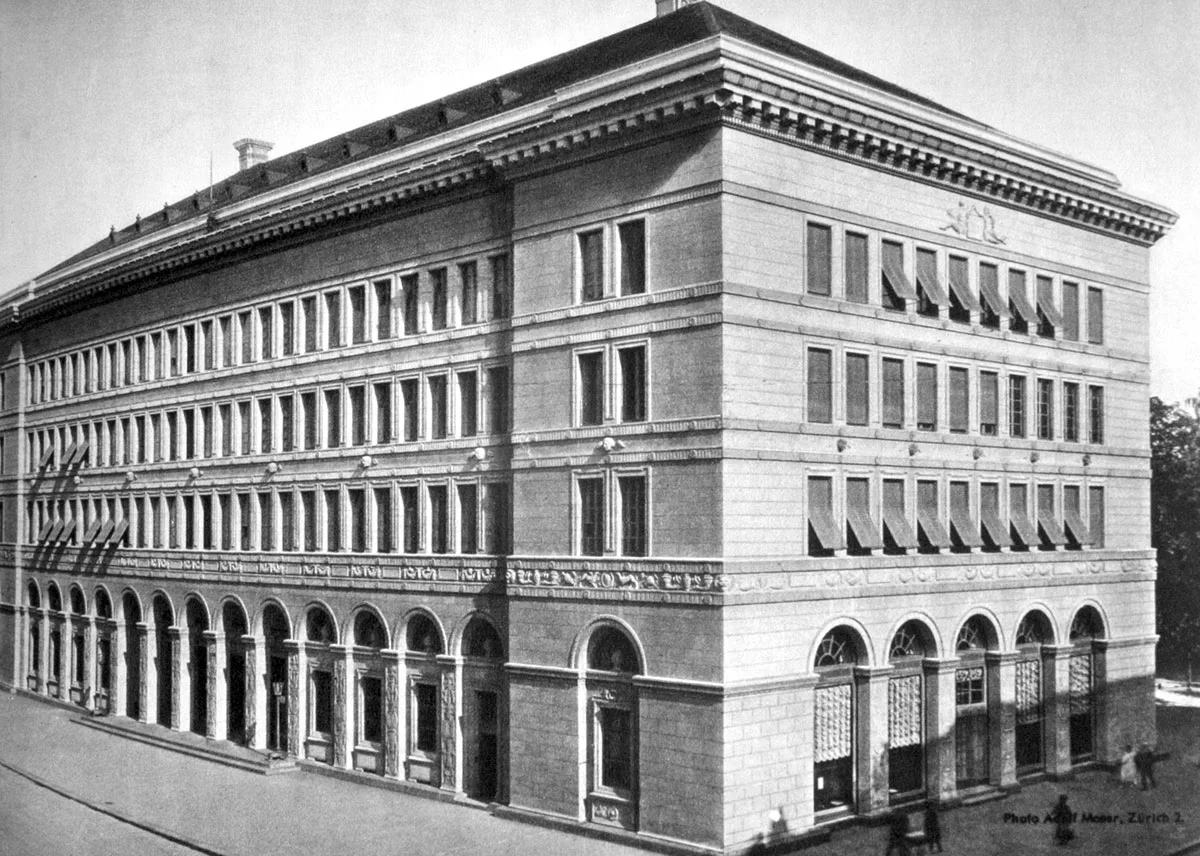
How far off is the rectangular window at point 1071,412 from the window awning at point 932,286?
22.1ft

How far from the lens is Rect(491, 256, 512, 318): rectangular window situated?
3662 centimetres

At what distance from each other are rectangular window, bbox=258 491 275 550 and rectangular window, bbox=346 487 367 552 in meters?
4.79

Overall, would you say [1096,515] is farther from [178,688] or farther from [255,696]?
[178,688]

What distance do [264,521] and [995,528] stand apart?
81.3 ft

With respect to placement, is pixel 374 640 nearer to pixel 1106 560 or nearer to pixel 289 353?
pixel 289 353

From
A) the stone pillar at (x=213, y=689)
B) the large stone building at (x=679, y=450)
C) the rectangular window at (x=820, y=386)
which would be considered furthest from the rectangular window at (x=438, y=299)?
the stone pillar at (x=213, y=689)

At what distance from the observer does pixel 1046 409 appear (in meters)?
38.7

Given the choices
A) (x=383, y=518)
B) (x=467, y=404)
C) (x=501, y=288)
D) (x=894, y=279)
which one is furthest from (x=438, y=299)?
(x=894, y=279)

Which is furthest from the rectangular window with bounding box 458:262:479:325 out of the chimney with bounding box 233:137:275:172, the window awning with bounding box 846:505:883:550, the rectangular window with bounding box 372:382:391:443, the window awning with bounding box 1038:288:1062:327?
the chimney with bounding box 233:137:275:172

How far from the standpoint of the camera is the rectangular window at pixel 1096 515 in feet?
131

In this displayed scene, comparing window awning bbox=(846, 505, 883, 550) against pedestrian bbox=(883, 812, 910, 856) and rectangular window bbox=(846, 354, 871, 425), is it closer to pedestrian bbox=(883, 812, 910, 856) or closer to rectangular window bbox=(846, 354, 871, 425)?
rectangular window bbox=(846, 354, 871, 425)

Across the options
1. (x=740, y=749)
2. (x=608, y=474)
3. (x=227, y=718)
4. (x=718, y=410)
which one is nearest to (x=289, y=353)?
(x=227, y=718)

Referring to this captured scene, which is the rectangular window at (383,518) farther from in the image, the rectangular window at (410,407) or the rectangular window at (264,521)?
the rectangular window at (264,521)

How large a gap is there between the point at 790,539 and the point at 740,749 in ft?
16.9
